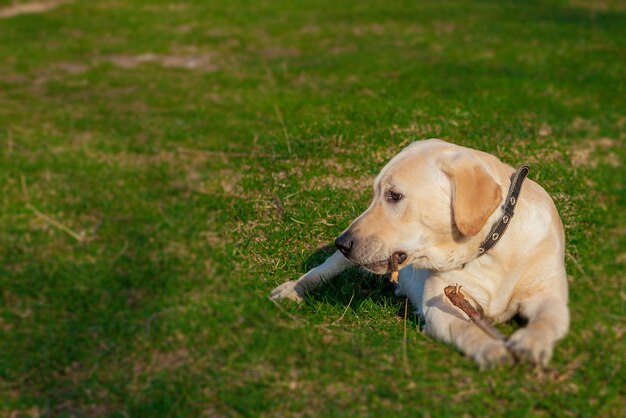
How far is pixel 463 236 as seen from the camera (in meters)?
4.41

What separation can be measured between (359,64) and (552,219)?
26.7ft

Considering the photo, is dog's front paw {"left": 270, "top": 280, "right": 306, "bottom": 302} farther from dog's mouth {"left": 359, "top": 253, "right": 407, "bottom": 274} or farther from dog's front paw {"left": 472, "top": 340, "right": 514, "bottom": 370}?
dog's front paw {"left": 472, "top": 340, "right": 514, "bottom": 370}

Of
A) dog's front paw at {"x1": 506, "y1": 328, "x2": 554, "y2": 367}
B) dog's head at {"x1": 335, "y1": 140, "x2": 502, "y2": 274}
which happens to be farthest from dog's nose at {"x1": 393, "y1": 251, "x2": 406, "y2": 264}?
dog's front paw at {"x1": 506, "y1": 328, "x2": 554, "y2": 367}

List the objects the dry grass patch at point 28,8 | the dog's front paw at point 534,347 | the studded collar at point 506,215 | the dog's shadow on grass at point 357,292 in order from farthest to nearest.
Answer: the dry grass patch at point 28,8 → the dog's shadow on grass at point 357,292 → the studded collar at point 506,215 → the dog's front paw at point 534,347

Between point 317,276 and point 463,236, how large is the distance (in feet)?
4.94

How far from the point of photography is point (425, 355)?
4.27 metres

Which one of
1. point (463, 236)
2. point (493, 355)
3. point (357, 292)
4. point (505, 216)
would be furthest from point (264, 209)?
point (493, 355)

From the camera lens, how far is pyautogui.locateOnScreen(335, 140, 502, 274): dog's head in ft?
14.4

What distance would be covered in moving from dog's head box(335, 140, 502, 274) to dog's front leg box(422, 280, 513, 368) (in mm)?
220

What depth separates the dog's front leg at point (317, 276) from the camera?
5.58 meters

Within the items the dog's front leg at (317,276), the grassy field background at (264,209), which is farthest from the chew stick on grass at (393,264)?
the dog's front leg at (317,276)

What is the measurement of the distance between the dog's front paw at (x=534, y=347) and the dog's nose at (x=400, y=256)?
2.81 feet

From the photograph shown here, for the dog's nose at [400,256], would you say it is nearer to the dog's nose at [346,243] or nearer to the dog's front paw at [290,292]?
the dog's nose at [346,243]

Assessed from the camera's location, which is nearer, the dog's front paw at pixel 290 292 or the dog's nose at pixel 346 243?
the dog's nose at pixel 346 243
